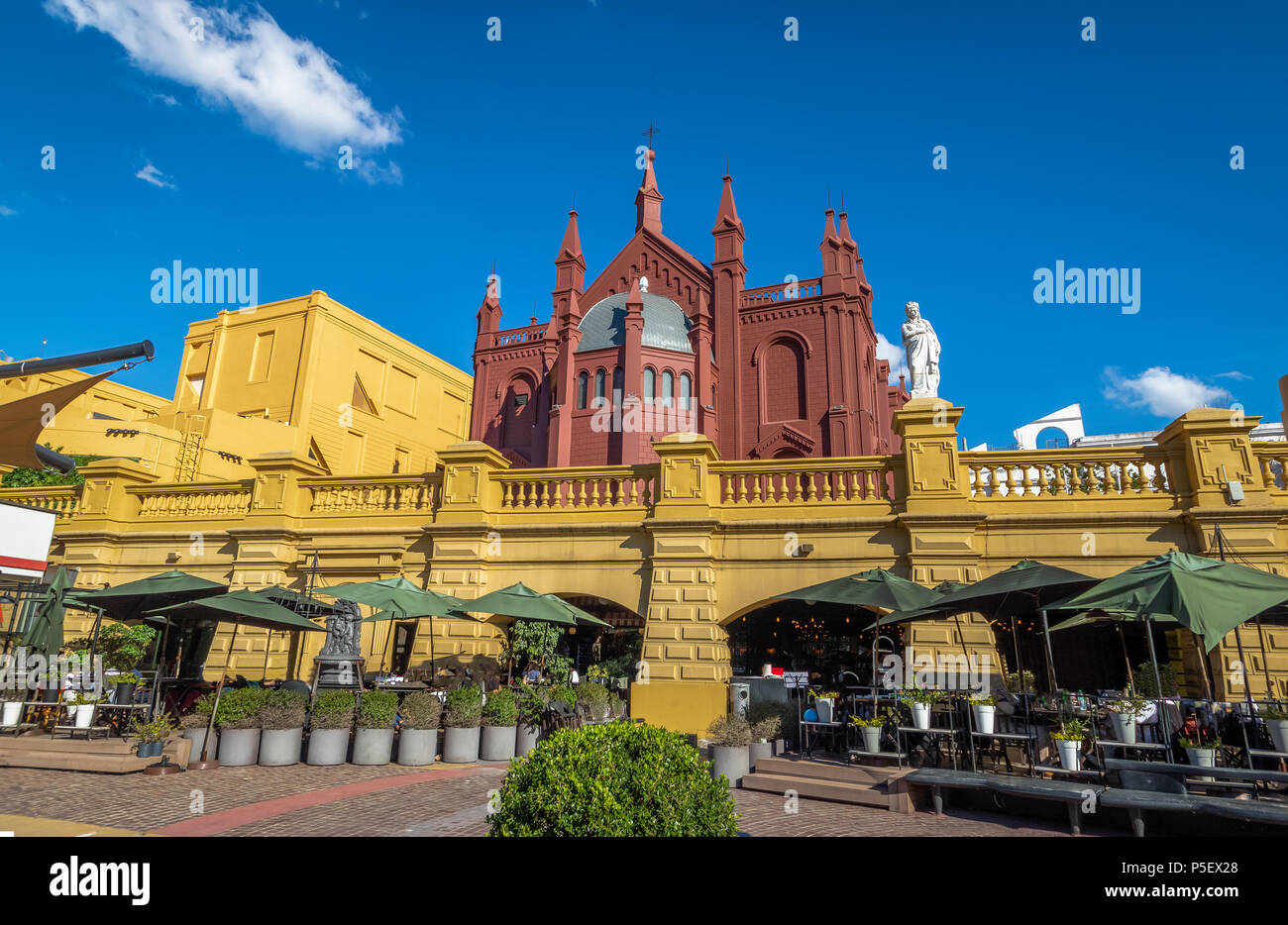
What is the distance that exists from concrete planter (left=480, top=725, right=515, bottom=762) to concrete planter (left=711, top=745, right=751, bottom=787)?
3584mm

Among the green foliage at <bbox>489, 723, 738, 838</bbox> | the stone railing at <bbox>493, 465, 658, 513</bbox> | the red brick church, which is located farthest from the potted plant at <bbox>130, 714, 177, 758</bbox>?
the red brick church

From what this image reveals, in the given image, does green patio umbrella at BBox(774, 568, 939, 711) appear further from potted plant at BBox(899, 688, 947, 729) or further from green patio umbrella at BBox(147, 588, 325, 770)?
green patio umbrella at BBox(147, 588, 325, 770)

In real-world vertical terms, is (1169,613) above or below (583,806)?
above

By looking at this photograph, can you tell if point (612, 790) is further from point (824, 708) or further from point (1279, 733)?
point (1279, 733)

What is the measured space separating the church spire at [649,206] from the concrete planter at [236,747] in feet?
111

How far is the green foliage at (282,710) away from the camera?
434 inches

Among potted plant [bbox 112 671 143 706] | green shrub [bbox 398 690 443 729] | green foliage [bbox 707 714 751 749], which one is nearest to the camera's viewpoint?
green foliage [bbox 707 714 751 749]

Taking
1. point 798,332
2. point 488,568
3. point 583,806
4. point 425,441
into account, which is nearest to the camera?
point 583,806

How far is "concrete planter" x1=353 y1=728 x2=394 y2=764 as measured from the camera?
11047 mm

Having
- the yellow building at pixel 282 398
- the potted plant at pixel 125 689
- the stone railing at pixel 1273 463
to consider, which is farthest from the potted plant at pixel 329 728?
the yellow building at pixel 282 398

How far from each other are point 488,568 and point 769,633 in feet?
29.0
